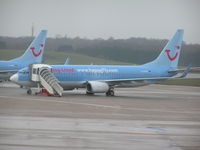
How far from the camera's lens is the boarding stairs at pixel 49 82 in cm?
3500

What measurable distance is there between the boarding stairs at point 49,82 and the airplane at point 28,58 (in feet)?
30.2

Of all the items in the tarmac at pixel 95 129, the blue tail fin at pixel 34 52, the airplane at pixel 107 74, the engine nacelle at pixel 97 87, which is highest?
the blue tail fin at pixel 34 52

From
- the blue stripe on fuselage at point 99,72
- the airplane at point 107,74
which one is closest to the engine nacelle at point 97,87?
the airplane at point 107,74

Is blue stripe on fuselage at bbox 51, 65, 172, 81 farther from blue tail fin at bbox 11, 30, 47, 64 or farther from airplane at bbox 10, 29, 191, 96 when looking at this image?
blue tail fin at bbox 11, 30, 47, 64

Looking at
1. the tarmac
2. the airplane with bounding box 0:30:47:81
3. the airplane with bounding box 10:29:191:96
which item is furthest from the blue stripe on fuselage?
the tarmac

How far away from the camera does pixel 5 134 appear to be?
15.1m

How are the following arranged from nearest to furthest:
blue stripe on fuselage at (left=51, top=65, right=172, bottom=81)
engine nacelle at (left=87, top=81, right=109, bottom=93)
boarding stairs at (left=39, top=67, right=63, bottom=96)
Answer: boarding stairs at (left=39, top=67, right=63, bottom=96) < engine nacelle at (left=87, top=81, right=109, bottom=93) < blue stripe on fuselage at (left=51, top=65, right=172, bottom=81)

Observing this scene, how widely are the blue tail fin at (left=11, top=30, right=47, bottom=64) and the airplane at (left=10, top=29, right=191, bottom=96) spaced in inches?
388

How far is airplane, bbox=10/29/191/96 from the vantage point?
1409 inches

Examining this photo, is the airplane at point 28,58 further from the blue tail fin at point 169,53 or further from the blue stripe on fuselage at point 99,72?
the blue tail fin at point 169,53

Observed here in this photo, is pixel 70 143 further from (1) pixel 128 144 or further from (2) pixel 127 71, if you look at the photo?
(2) pixel 127 71

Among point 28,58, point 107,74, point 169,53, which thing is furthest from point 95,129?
point 28,58

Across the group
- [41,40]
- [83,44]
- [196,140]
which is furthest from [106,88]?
[196,140]

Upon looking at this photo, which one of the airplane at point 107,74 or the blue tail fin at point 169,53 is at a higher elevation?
the blue tail fin at point 169,53
